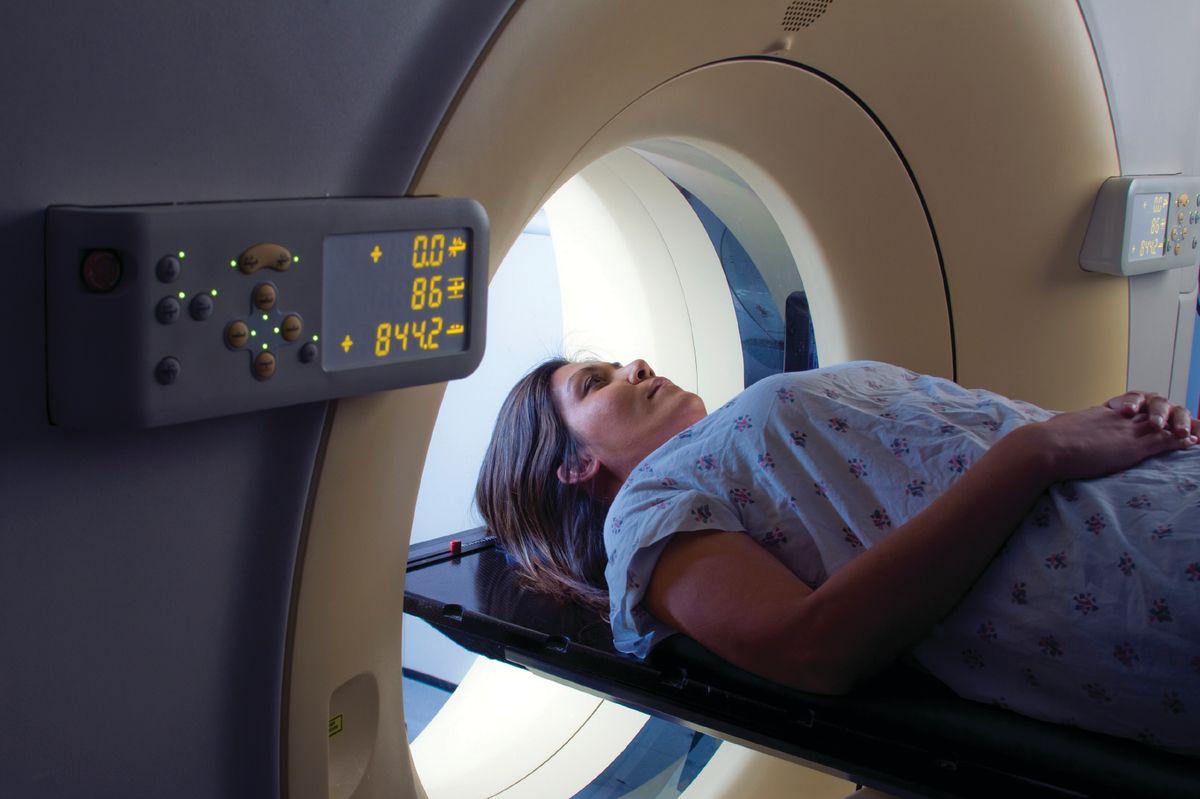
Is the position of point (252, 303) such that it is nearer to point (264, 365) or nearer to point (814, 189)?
point (264, 365)

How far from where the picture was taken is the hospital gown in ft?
3.73

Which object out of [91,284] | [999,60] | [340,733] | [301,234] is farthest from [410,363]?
[999,60]

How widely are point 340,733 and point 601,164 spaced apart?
1333 mm

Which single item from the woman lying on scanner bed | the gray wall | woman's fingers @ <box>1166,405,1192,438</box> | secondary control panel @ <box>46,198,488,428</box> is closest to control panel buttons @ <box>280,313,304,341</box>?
secondary control panel @ <box>46,198,488,428</box>

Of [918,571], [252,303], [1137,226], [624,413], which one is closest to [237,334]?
[252,303]

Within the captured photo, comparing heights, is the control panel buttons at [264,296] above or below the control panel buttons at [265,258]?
below

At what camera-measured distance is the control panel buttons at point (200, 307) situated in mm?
840

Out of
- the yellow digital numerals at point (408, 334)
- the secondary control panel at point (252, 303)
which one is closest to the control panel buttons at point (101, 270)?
the secondary control panel at point (252, 303)

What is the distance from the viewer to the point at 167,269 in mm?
817

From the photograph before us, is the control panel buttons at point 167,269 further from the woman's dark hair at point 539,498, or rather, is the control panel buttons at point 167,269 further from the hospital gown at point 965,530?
the woman's dark hair at point 539,498

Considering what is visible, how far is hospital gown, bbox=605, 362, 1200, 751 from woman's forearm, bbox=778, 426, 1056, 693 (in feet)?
0.22

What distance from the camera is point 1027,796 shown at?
1.09 m

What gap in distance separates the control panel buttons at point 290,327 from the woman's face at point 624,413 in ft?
Answer: 2.96

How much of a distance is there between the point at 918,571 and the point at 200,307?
75 cm
